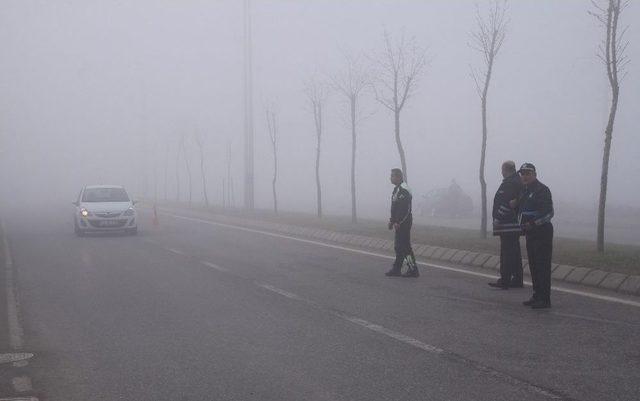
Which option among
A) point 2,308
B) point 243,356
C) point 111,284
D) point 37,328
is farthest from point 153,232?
point 243,356

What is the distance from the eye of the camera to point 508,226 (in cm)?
1116

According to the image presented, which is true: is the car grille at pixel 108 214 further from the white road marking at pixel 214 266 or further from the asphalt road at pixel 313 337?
the asphalt road at pixel 313 337

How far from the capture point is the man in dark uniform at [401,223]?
1274 cm

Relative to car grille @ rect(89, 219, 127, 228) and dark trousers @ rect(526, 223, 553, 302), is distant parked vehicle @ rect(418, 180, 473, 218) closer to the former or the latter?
car grille @ rect(89, 219, 127, 228)

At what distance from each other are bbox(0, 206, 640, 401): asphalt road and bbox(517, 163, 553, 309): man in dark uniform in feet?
0.87

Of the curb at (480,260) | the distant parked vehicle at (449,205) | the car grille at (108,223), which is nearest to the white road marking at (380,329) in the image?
the curb at (480,260)

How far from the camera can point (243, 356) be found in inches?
284

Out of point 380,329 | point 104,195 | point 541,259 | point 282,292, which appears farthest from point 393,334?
point 104,195

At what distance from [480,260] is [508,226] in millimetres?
3269

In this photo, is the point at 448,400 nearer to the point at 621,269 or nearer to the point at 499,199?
the point at 499,199

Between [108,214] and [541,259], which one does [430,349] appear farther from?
[108,214]

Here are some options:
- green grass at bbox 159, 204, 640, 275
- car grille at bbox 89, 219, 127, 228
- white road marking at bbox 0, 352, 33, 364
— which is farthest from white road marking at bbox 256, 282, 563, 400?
car grille at bbox 89, 219, 127, 228

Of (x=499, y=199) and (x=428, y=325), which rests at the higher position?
(x=499, y=199)

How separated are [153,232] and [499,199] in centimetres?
1661
